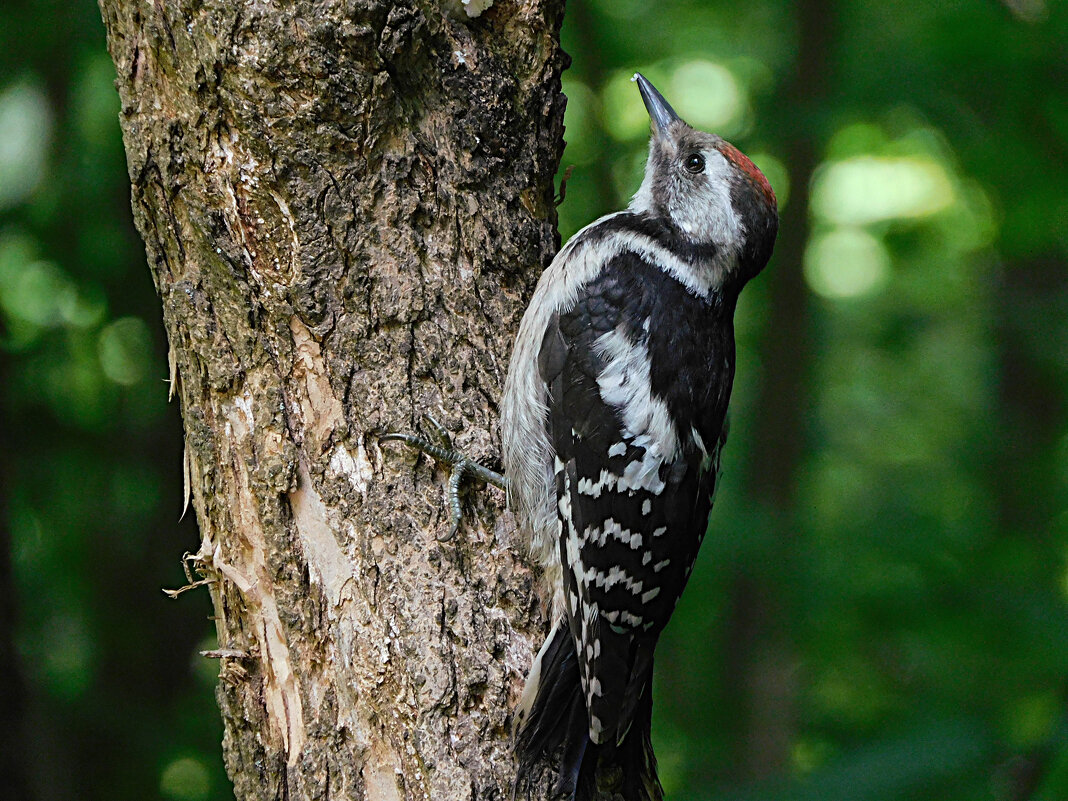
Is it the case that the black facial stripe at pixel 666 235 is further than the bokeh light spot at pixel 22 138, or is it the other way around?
the bokeh light spot at pixel 22 138

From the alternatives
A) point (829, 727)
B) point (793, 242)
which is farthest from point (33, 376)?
point (829, 727)

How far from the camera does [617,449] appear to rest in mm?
2391

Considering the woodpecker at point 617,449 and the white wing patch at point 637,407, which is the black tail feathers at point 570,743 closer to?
the woodpecker at point 617,449

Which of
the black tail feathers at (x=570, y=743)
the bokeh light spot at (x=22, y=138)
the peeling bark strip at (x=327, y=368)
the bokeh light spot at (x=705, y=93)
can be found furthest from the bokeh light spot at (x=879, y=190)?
the black tail feathers at (x=570, y=743)

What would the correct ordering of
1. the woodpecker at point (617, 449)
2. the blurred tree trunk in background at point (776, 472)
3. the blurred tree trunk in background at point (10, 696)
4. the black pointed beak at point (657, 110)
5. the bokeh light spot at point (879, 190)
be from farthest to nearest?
the bokeh light spot at point (879, 190) → the blurred tree trunk in background at point (776, 472) → the blurred tree trunk in background at point (10, 696) → the black pointed beak at point (657, 110) → the woodpecker at point (617, 449)

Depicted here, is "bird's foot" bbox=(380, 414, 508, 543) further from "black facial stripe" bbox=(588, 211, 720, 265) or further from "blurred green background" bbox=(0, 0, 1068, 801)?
"blurred green background" bbox=(0, 0, 1068, 801)

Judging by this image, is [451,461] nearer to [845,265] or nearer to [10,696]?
[10,696]

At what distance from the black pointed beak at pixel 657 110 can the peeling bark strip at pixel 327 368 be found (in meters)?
0.94

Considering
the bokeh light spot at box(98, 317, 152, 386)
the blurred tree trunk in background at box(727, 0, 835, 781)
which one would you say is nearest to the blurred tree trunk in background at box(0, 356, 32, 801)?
the bokeh light spot at box(98, 317, 152, 386)

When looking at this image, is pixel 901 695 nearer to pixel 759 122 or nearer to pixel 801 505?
pixel 801 505

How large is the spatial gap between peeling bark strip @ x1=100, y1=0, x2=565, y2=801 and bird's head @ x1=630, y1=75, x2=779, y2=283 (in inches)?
32.5

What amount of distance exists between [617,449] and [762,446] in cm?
431

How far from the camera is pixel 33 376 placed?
12.9 feet

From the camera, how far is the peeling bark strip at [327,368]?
1.97m
